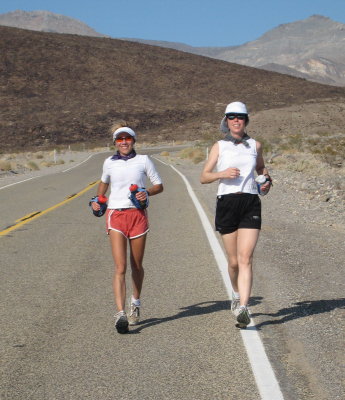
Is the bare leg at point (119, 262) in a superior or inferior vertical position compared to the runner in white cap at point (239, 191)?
inferior

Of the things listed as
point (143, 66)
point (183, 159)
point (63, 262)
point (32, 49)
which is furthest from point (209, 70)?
point (63, 262)

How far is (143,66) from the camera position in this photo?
11881 centimetres

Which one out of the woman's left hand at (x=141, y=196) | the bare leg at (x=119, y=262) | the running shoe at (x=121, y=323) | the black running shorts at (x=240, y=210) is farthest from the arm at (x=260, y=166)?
the running shoe at (x=121, y=323)

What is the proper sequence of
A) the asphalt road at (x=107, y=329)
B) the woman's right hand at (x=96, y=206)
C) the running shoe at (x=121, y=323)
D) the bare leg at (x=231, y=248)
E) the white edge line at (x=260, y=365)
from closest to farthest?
the white edge line at (x=260, y=365) → the asphalt road at (x=107, y=329) → the running shoe at (x=121, y=323) → the woman's right hand at (x=96, y=206) → the bare leg at (x=231, y=248)

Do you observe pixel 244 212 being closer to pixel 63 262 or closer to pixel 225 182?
pixel 225 182

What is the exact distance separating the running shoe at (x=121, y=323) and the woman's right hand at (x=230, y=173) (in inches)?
57.3

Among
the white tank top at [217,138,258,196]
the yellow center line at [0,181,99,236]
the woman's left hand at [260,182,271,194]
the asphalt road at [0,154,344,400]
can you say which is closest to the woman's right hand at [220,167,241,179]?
the white tank top at [217,138,258,196]

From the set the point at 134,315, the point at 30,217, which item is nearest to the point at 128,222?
the point at 134,315

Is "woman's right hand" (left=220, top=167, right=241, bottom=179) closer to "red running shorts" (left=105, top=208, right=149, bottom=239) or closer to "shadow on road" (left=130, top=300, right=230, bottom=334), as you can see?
"red running shorts" (left=105, top=208, right=149, bottom=239)

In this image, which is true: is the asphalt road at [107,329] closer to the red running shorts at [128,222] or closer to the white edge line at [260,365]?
the white edge line at [260,365]

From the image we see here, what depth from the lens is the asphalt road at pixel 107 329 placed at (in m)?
4.64

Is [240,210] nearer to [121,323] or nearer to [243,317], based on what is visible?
[243,317]

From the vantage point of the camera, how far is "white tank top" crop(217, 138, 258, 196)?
6.15 meters

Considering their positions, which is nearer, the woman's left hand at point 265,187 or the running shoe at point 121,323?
the running shoe at point 121,323
